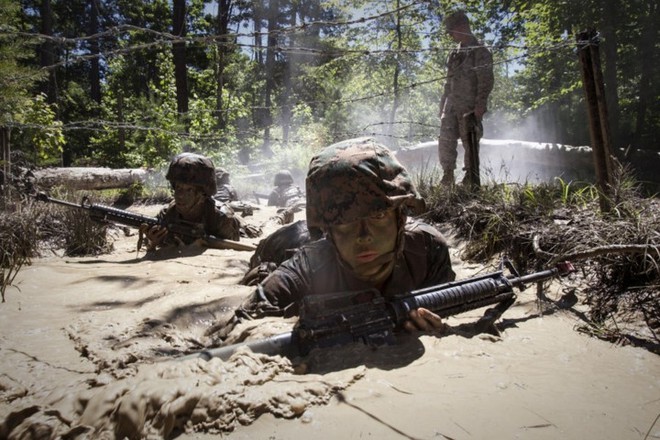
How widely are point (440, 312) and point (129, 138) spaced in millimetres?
16568

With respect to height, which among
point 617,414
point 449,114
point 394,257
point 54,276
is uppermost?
point 449,114

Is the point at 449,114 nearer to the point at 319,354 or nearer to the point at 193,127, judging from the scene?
the point at 319,354

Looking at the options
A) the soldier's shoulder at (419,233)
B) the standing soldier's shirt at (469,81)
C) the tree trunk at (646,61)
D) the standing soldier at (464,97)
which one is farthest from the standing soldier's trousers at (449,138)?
the tree trunk at (646,61)

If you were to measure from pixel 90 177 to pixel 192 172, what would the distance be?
6.28 metres

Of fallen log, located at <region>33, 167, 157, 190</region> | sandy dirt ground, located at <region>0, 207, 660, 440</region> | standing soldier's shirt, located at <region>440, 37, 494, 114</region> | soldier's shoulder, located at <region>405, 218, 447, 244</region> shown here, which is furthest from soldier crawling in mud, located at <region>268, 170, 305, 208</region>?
sandy dirt ground, located at <region>0, 207, 660, 440</region>

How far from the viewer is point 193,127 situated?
45.6ft

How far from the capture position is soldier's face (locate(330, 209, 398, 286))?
2127 mm

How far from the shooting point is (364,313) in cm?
203

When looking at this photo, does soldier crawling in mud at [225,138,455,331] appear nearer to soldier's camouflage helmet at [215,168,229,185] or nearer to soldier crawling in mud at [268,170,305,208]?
soldier's camouflage helmet at [215,168,229,185]

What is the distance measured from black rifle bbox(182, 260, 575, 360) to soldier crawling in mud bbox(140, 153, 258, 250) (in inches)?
150

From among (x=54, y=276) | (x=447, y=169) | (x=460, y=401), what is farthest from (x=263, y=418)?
(x=447, y=169)

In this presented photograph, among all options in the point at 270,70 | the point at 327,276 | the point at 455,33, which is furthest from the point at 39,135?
the point at 270,70

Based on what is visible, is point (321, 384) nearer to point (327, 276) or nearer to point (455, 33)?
point (327, 276)

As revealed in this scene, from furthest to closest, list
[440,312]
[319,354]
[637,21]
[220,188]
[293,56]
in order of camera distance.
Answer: [293,56] < [637,21] < [220,188] < [440,312] < [319,354]
